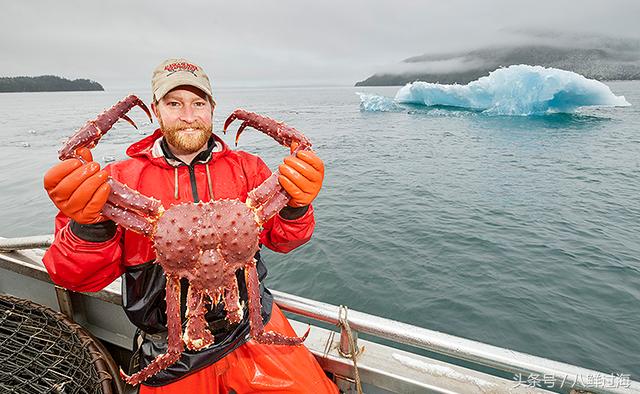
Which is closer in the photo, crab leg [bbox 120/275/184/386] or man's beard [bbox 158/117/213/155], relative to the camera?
crab leg [bbox 120/275/184/386]

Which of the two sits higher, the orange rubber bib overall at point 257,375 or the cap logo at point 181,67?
the cap logo at point 181,67

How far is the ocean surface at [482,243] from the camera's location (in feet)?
18.8

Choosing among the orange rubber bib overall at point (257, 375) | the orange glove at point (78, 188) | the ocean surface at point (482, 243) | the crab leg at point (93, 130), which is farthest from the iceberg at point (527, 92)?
Answer: the orange glove at point (78, 188)

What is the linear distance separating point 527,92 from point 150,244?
32880mm

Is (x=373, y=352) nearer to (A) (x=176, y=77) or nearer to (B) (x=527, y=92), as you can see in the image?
(A) (x=176, y=77)

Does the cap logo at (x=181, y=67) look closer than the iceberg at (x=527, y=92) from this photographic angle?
Yes

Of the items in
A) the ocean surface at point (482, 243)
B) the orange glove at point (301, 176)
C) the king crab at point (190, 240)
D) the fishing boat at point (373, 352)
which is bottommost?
the ocean surface at point (482, 243)

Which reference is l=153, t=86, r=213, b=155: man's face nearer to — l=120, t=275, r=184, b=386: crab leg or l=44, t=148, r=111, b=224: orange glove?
l=44, t=148, r=111, b=224: orange glove

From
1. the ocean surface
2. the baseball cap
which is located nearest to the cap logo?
the baseball cap

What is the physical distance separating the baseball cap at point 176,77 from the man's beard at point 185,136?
0.20m

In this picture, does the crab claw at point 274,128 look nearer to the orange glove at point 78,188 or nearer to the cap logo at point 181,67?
the cap logo at point 181,67

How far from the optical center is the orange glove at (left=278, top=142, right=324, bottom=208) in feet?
7.10

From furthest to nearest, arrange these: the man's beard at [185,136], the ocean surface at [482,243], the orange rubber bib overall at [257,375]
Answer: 1. the ocean surface at [482,243]
2. the orange rubber bib overall at [257,375]
3. the man's beard at [185,136]

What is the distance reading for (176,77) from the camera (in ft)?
7.25
